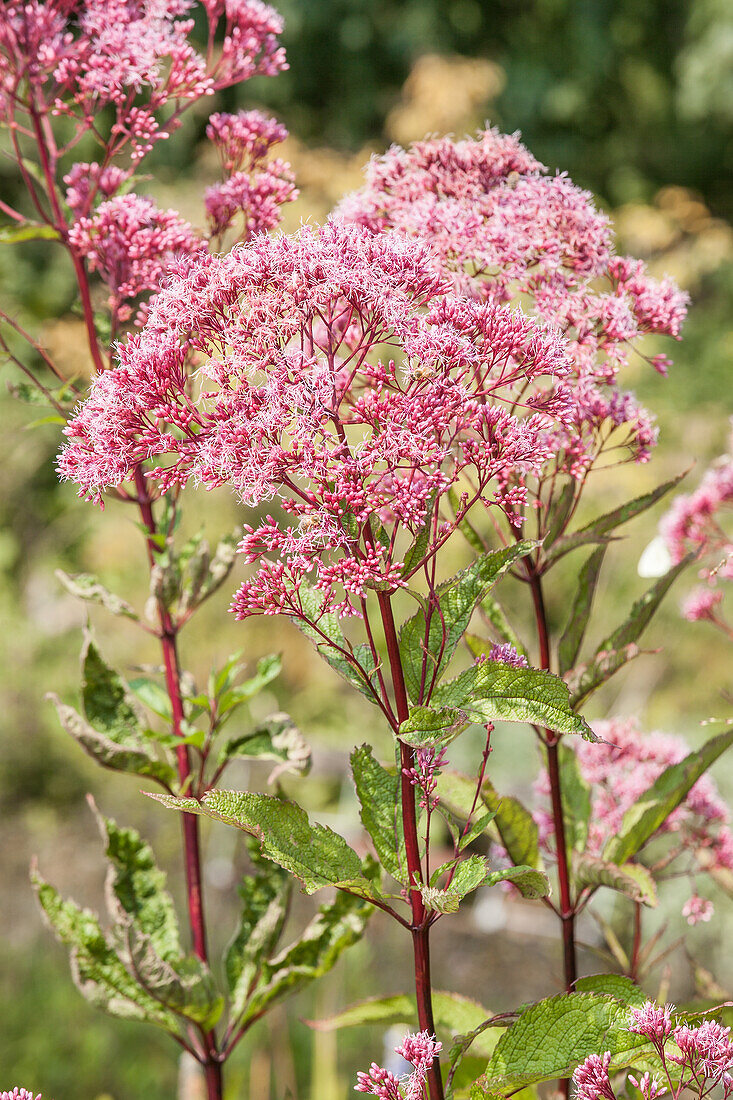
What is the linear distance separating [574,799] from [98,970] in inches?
18.3

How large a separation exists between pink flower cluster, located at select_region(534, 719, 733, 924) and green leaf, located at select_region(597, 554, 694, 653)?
24 centimetres

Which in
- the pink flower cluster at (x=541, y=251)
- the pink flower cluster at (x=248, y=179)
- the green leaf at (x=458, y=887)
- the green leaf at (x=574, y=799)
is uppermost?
the pink flower cluster at (x=248, y=179)

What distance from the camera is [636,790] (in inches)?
42.4

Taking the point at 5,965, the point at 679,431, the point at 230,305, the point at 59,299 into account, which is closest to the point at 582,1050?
the point at 230,305

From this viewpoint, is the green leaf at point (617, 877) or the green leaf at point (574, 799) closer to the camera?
the green leaf at point (617, 877)

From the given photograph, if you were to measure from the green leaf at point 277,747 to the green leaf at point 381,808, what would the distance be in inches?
6.9

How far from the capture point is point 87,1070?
268 cm

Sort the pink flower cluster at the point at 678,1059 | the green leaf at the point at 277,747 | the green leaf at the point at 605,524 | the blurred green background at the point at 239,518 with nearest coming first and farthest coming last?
the pink flower cluster at the point at 678,1059 → the green leaf at the point at 605,524 → the green leaf at the point at 277,747 → the blurred green background at the point at 239,518

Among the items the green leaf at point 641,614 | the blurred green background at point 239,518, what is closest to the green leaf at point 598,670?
the green leaf at point 641,614

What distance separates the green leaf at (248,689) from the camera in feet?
3.12

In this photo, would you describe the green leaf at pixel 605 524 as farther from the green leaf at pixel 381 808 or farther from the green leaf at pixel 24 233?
the green leaf at pixel 24 233

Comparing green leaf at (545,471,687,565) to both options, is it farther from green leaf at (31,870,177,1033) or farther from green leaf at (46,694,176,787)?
green leaf at (31,870,177,1033)

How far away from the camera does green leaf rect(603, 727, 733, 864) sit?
0.84 metres

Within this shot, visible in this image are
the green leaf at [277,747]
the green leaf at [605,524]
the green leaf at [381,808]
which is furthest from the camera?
the green leaf at [277,747]
